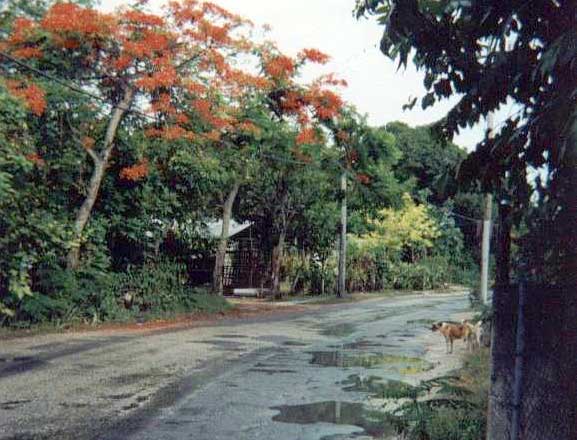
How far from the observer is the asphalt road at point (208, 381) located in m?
7.38

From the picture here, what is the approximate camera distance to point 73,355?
12.5 meters

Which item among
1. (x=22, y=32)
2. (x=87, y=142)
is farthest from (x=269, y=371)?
(x=22, y=32)

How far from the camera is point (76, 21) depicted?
1638 centimetres

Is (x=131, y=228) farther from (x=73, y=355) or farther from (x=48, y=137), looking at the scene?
(x=73, y=355)

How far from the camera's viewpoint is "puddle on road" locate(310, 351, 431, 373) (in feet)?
40.7

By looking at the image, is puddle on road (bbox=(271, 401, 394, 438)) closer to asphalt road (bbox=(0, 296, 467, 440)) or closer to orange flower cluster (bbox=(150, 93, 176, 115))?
asphalt road (bbox=(0, 296, 467, 440))

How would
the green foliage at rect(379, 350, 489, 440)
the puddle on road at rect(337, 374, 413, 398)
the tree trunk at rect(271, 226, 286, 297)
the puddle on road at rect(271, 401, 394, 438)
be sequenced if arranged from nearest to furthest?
the green foliage at rect(379, 350, 489, 440) < the puddle on road at rect(271, 401, 394, 438) < the puddle on road at rect(337, 374, 413, 398) < the tree trunk at rect(271, 226, 286, 297)

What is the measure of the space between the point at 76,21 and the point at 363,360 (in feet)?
34.4

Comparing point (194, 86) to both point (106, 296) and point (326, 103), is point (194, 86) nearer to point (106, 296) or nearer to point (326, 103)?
point (326, 103)

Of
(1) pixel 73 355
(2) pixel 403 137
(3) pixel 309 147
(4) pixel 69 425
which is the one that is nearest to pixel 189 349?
(1) pixel 73 355

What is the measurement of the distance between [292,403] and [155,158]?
1211cm

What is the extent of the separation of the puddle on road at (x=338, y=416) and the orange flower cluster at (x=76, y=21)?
38.4ft

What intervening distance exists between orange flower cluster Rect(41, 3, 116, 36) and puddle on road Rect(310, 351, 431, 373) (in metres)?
9.49

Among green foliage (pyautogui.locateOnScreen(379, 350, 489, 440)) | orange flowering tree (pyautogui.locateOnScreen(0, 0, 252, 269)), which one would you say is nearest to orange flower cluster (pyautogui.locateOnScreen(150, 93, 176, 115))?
orange flowering tree (pyautogui.locateOnScreen(0, 0, 252, 269))
